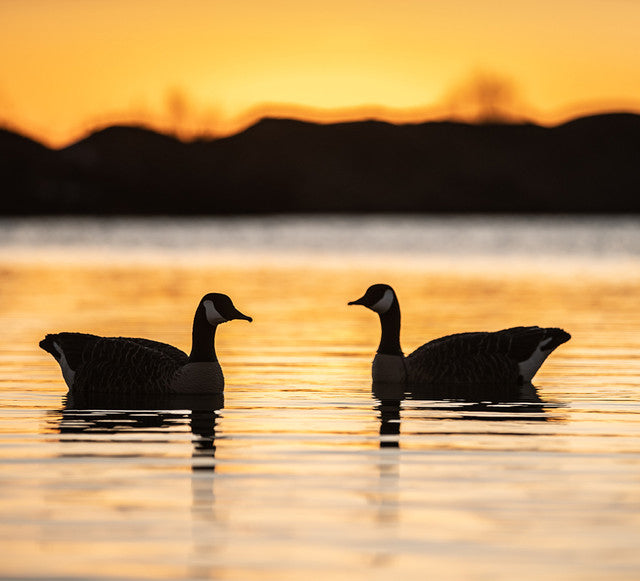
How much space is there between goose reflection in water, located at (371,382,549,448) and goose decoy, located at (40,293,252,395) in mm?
2290

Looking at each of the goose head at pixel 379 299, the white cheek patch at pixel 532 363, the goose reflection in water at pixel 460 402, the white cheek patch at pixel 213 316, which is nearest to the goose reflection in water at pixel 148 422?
the white cheek patch at pixel 213 316

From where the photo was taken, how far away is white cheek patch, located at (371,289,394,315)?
21.9 meters

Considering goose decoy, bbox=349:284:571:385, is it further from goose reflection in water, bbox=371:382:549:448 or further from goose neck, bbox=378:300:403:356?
goose reflection in water, bbox=371:382:549:448

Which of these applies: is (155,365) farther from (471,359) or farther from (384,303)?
(471,359)

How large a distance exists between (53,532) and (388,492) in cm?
297

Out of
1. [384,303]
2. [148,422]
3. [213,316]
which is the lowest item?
[148,422]

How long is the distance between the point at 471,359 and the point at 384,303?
182 cm

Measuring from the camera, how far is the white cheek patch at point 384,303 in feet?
72.0

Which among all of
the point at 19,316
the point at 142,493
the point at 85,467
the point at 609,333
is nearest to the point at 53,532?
the point at 142,493

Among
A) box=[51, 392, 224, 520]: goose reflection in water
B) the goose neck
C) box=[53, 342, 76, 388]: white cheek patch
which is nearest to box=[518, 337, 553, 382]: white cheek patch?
the goose neck

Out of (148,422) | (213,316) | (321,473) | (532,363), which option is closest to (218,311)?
(213,316)

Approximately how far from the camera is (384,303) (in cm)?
2202

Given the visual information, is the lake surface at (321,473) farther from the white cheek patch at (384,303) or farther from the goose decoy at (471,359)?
the white cheek patch at (384,303)

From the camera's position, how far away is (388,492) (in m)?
12.1
